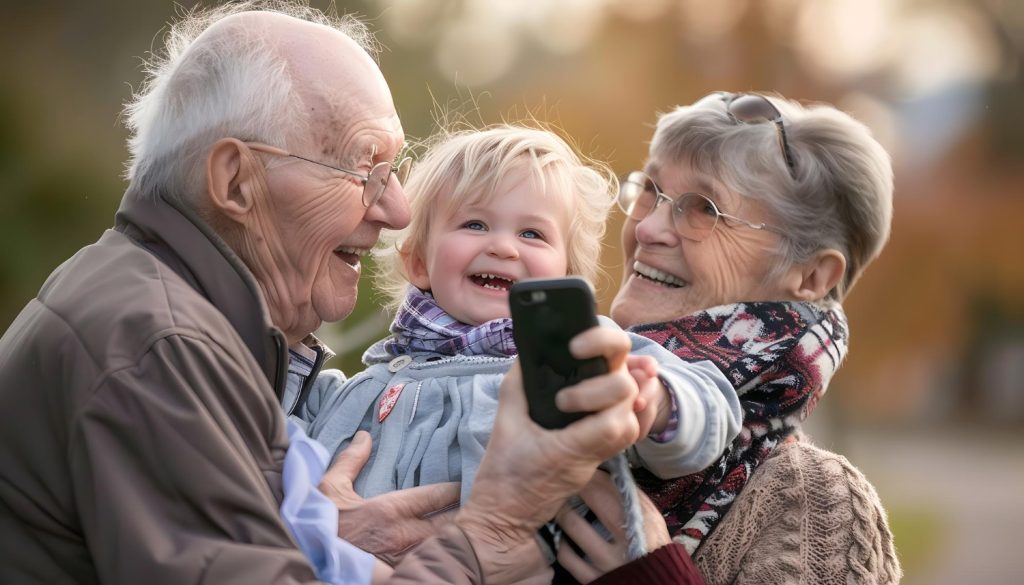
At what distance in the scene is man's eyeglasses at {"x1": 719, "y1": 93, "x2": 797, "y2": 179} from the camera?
3.20 metres

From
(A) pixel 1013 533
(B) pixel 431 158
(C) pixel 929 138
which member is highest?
(B) pixel 431 158

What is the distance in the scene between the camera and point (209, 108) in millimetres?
2596

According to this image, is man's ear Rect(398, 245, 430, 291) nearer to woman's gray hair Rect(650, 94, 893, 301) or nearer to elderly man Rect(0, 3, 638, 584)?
elderly man Rect(0, 3, 638, 584)

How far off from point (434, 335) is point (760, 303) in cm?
89

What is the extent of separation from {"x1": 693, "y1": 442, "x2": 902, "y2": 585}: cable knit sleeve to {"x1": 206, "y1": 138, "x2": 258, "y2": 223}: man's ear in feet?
4.60

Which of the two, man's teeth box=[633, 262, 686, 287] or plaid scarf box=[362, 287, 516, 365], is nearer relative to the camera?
plaid scarf box=[362, 287, 516, 365]

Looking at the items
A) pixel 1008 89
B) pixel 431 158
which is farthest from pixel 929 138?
pixel 431 158

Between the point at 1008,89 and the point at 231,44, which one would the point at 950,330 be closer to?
the point at 1008,89

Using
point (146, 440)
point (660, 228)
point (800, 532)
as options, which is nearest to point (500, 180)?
point (660, 228)

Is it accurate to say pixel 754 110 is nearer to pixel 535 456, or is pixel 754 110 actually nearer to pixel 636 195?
pixel 636 195

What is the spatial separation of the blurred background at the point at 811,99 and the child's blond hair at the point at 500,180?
5.61 metres

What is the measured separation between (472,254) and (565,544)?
0.82 meters

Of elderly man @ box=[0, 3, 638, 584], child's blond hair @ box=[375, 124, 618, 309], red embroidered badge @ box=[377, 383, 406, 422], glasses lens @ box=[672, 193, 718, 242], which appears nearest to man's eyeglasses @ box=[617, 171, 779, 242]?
glasses lens @ box=[672, 193, 718, 242]

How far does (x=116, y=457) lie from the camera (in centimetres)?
203
